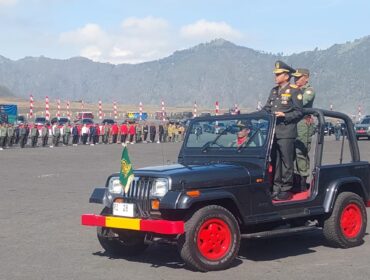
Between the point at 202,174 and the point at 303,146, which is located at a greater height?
the point at 303,146

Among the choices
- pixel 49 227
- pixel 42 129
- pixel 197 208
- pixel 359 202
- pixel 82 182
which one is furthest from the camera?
pixel 42 129

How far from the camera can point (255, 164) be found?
8359mm

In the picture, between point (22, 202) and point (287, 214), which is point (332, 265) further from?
point (22, 202)

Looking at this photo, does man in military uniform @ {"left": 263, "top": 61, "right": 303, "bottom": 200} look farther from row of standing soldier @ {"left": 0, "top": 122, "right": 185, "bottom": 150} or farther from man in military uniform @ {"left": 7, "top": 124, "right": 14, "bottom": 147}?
man in military uniform @ {"left": 7, "top": 124, "right": 14, "bottom": 147}

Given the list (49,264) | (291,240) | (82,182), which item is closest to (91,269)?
(49,264)

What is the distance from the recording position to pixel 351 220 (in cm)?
913

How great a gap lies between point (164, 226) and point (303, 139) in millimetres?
2690

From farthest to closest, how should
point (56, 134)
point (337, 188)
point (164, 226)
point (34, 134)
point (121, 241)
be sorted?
point (56, 134)
point (34, 134)
point (337, 188)
point (121, 241)
point (164, 226)

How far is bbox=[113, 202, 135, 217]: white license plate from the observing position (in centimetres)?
786

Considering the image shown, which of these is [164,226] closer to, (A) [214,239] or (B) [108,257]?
(A) [214,239]

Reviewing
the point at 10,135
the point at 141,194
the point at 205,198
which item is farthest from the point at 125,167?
the point at 10,135

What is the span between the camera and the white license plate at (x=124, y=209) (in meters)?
7.86

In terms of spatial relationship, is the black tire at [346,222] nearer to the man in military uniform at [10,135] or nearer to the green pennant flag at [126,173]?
the green pennant flag at [126,173]

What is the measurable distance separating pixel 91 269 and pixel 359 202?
345 cm
